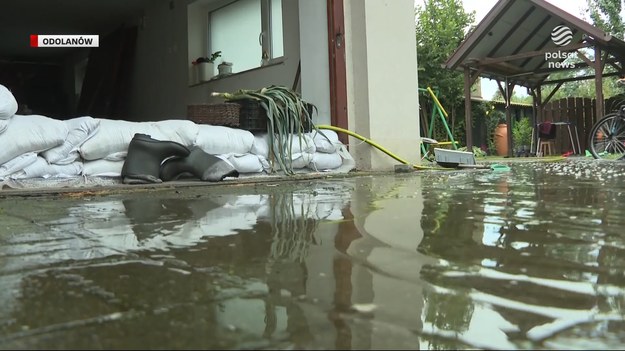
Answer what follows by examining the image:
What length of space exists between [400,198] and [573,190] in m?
1.07

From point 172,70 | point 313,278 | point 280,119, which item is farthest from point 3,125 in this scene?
point 172,70

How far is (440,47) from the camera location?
15953mm

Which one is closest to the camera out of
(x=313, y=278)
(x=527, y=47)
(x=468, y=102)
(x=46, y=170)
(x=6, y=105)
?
(x=313, y=278)

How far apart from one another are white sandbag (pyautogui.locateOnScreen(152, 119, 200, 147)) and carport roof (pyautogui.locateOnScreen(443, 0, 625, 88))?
963cm

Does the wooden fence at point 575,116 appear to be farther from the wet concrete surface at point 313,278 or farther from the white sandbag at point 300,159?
the wet concrete surface at point 313,278

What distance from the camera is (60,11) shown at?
9.31m

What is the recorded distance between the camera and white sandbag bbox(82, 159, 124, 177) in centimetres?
344

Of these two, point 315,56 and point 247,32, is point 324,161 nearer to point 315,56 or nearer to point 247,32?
point 315,56

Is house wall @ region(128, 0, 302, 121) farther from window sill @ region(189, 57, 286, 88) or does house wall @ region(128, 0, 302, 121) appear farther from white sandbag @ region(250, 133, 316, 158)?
white sandbag @ region(250, 133, 316, 158)

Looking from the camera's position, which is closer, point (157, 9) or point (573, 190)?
point (573, 190)

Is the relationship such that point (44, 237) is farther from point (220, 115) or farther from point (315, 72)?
point (315, 72)

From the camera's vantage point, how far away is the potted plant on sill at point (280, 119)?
4281mm

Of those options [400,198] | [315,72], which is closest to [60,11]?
[315,72]

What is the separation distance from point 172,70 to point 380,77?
4.23 m
